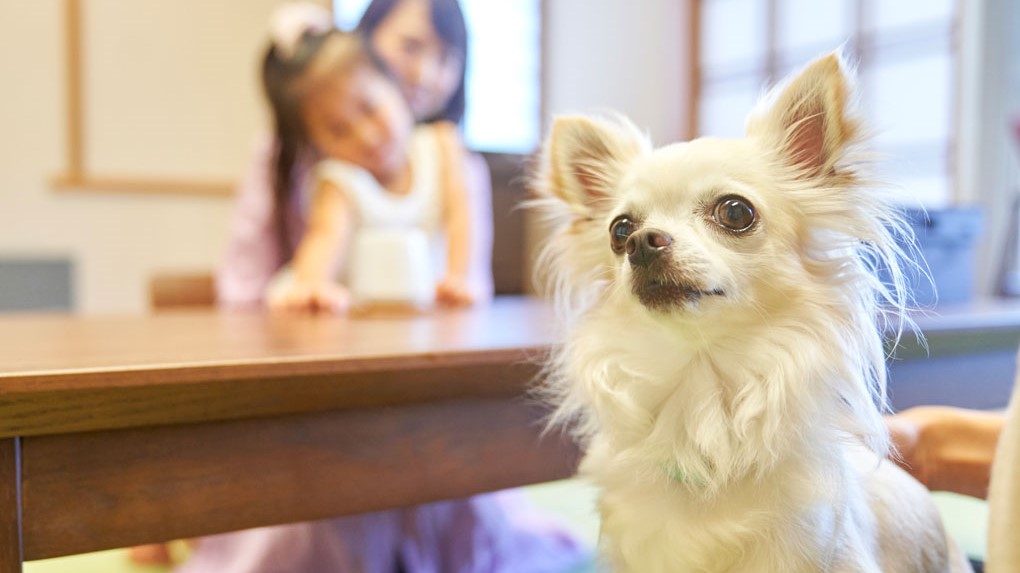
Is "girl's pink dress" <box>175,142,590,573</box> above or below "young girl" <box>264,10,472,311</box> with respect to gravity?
below

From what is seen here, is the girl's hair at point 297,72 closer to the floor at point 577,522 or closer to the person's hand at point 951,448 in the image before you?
the floor at point 577,522

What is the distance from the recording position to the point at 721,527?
0.44 meters

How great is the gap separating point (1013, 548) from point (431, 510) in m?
1.09

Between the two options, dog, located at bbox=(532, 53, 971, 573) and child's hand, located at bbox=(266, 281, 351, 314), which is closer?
dog, located at bbox=(532, 53, 971, 573)

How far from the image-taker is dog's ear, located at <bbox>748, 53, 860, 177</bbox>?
1.50 ft

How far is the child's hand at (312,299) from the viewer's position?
1389 millimetres

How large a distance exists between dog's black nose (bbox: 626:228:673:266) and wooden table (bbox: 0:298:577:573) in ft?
0.99

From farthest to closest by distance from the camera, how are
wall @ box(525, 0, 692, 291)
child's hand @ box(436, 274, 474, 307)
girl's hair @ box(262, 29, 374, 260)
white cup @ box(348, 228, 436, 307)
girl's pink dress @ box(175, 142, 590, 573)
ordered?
wall @ box(525, 0, 692, 291) < child's hand @ box(436, 274, 474, 307) < girl's hair @ box(262, 29, 374, 260) < white cup @ box(348, 228, 436, 307) < girl's pink dress @ box(175, 142, 590, 573)

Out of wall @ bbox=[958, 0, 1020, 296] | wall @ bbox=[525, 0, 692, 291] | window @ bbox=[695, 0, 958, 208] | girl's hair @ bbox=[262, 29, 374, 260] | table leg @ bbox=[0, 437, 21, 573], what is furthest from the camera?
wall @ bbox=[525, 0, 692, 291]

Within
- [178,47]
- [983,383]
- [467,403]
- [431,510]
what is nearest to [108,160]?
[178,47]

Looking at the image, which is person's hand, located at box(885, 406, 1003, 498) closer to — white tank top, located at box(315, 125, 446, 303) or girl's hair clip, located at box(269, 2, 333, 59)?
white tank top, located at box(315, 125, 446, 303)

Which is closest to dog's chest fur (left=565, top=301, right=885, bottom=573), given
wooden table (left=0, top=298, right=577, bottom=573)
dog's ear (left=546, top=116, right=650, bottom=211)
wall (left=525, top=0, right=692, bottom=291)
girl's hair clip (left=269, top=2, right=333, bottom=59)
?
dog's ear (left=546, top=116, right=650, bottom=211)

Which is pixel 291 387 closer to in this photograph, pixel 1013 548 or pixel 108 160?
pixel 1013 548

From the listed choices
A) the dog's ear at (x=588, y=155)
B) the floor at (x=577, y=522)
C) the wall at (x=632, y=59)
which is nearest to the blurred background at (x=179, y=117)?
the wall at (x=632, y=59)
